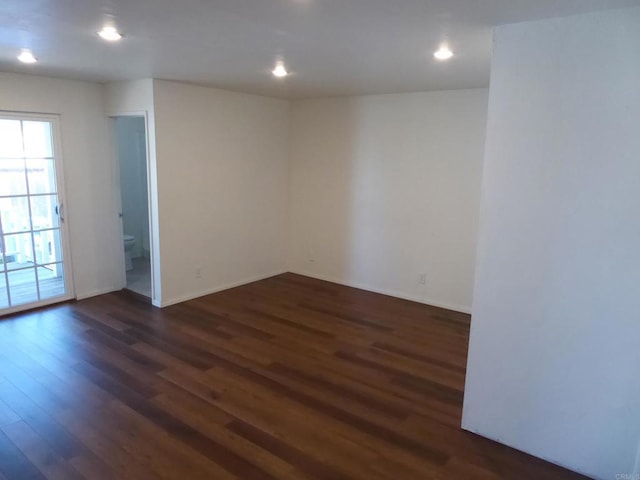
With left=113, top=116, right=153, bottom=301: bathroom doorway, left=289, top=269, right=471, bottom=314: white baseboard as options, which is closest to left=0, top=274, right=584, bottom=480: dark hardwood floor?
left=289, top=269, right=471, bottom=314: white baseboard

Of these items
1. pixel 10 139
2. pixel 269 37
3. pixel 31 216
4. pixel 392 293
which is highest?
pixel 269 37

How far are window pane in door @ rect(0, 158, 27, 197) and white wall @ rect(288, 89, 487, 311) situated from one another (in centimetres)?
312

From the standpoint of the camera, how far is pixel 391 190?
516 centimetres

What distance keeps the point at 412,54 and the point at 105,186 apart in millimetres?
3792

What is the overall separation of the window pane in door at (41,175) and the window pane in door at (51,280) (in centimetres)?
83

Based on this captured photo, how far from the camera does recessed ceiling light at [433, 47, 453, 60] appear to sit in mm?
2846

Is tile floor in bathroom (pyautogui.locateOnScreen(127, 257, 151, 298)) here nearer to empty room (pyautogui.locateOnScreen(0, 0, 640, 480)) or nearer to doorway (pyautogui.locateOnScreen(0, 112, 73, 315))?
empty room (pyautogui.locateOnScreen(0, 0, 640, 480))

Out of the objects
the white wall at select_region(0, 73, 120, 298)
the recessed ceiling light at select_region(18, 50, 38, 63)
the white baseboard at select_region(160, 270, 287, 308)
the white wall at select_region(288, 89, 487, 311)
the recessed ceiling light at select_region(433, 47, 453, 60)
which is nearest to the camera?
→ the recessed ceiling light at select_region(433, 47, 453, 60)

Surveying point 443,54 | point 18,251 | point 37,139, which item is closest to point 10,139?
point 37,139

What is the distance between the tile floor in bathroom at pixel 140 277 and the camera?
5223 millimetres

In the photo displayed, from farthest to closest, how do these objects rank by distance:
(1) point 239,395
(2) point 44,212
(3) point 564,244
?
(2) point 44,212, (1) point 239,395, (3) point 564,244

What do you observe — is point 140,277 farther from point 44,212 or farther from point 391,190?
point 391,190

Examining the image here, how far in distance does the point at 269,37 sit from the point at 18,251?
3610 millimetres

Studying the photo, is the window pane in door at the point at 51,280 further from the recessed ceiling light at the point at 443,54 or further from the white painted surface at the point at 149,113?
the recessed ceiling light at the point at 443,54
